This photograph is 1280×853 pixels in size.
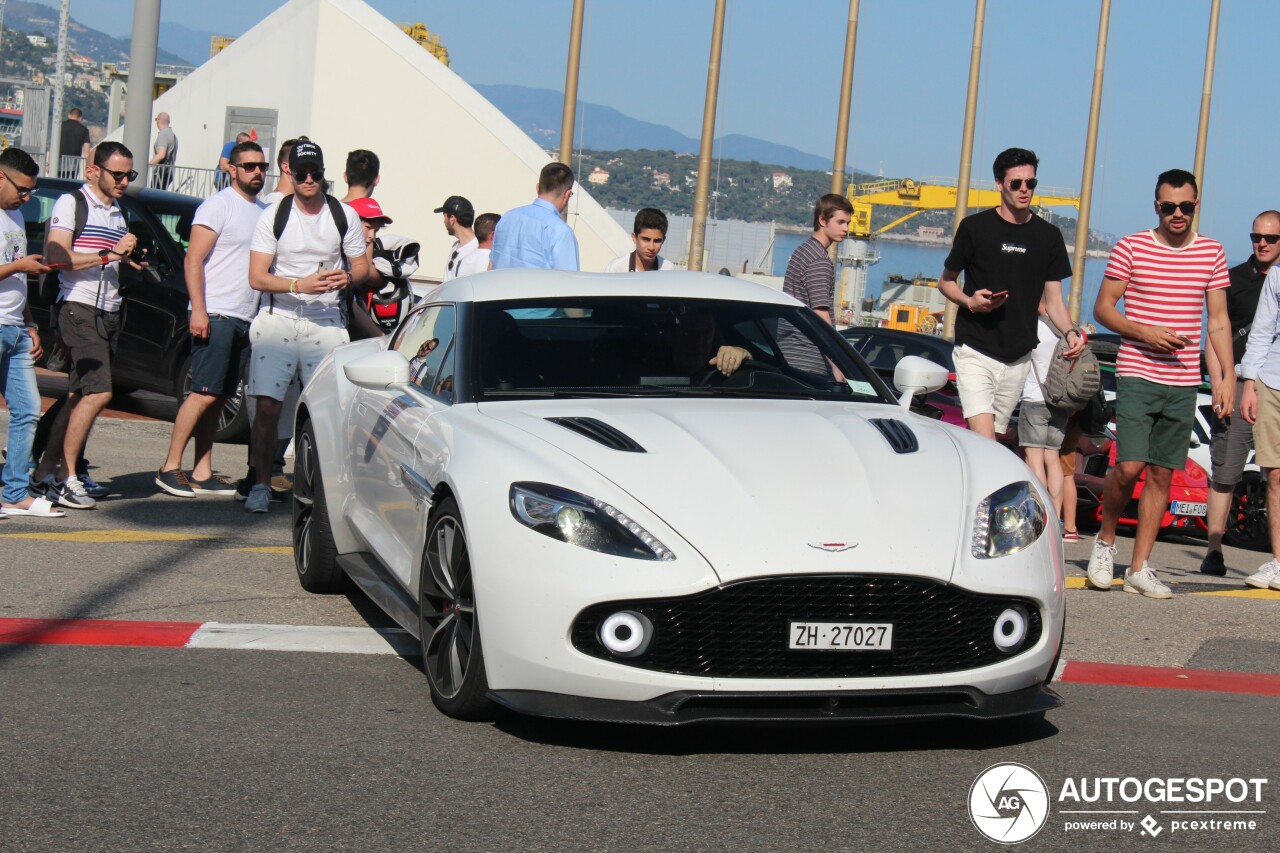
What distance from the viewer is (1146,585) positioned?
27.2ft

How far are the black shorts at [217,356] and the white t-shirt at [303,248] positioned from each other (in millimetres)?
400

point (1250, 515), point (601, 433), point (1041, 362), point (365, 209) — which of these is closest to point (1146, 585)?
point (1041, 362)

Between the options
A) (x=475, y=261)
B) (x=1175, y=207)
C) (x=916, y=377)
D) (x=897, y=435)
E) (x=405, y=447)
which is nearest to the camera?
(x=897, y=435)

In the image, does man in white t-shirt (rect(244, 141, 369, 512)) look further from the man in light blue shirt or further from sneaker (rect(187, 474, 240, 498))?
the man in light blue shirt

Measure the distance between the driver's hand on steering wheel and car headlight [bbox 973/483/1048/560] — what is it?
1.29 m

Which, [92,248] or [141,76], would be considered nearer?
[92,248]

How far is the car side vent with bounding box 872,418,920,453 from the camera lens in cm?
524

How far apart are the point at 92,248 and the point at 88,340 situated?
494mm

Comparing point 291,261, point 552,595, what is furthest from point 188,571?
point 552,595

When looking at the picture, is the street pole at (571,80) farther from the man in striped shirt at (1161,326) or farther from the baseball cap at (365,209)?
the man in striped shirt at (1161,326)

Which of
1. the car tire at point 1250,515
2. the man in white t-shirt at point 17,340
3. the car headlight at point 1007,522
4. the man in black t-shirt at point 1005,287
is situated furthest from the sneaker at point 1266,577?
the man in white t-shirt at point 17,340

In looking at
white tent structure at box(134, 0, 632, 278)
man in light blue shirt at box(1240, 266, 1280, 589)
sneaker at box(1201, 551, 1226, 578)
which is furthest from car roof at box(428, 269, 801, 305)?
white tent structure at box(134, 0, 632, 278)

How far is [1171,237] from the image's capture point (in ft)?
26.7

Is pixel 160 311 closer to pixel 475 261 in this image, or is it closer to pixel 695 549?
pixel 475 261
